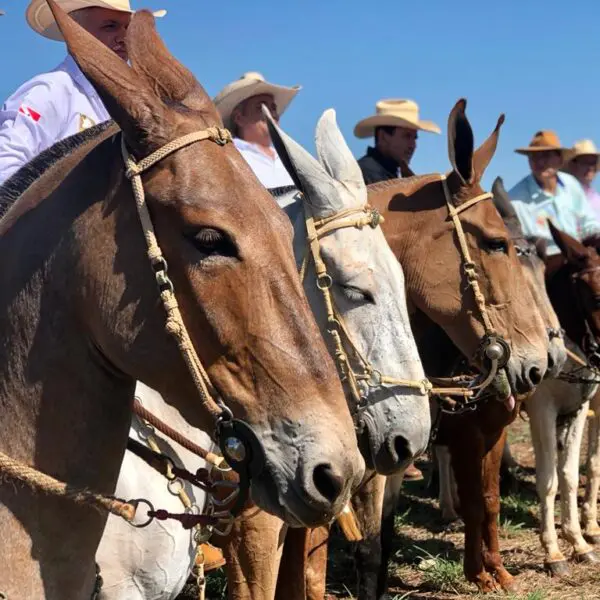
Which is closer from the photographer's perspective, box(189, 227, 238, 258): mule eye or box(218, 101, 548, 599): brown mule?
box(189, 227, 238, 258): mule eye

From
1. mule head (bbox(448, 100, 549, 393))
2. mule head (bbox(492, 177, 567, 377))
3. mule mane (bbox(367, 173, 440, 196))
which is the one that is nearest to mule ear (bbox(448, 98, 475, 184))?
mule head (bbox(448, 100, 549, 393))

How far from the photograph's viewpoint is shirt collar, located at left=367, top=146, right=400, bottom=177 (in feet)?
21.8

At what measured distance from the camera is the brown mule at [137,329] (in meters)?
1.86

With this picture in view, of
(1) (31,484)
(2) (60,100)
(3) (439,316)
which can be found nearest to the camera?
(1) (31,484)

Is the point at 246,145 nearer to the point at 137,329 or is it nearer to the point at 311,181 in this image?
the point at 311,181

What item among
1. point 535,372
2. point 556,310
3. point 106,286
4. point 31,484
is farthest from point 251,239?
point 556,310

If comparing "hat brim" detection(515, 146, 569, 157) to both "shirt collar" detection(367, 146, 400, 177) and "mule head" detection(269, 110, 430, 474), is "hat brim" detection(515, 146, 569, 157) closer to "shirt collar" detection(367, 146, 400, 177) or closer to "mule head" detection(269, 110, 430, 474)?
"shirt collar" detection(367, 146, 400, 177)

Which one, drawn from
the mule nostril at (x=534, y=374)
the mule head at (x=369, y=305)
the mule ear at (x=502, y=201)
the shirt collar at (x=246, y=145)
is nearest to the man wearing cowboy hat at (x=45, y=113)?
the mule head at (x=369, y=305)

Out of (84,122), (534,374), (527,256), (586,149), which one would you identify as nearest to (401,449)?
(534,374)

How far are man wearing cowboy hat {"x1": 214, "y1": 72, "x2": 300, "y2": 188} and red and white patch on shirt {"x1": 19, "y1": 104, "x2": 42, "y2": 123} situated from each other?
1.96 metres

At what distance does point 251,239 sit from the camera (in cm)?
194

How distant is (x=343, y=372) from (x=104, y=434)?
65.0 inches

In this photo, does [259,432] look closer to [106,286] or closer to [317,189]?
[106,286]

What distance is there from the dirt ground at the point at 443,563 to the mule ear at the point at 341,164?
2.86m
